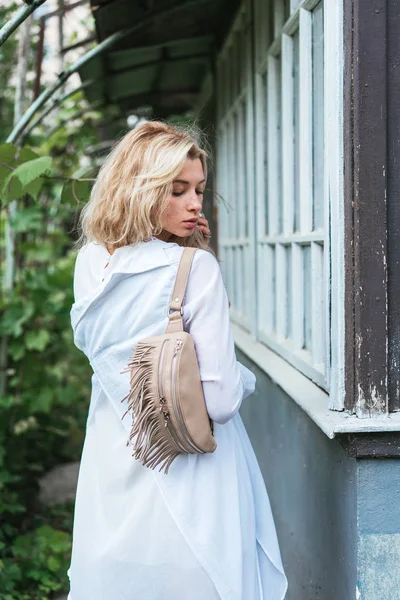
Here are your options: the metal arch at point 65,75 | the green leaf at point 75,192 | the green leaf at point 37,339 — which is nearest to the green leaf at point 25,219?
the green leaf at point 37,339

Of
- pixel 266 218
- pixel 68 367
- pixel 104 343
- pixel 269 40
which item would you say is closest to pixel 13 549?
pixel 266 218

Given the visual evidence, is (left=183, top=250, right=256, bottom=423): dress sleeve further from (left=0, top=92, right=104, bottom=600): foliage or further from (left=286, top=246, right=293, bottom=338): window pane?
(left=286, top=246, right=293, bottom=338): window pane

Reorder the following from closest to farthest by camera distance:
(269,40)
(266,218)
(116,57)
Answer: (269,40), (266,218), (116,57)

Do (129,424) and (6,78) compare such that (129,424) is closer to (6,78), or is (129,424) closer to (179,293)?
(179,293)

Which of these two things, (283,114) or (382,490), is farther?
(283,114)

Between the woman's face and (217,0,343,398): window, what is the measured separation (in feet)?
1.30

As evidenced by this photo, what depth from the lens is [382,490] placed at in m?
2.25

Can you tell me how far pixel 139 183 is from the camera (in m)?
2.11

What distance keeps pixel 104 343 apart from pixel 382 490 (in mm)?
868

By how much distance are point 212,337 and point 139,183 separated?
1.47 ft

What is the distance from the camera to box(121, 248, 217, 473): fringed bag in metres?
1.94

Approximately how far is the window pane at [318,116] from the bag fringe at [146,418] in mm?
1077

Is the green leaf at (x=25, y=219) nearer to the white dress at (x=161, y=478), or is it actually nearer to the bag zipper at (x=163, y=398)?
the white dress at (x=161, y=478)

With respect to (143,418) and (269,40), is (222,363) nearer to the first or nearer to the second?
(143,418)
